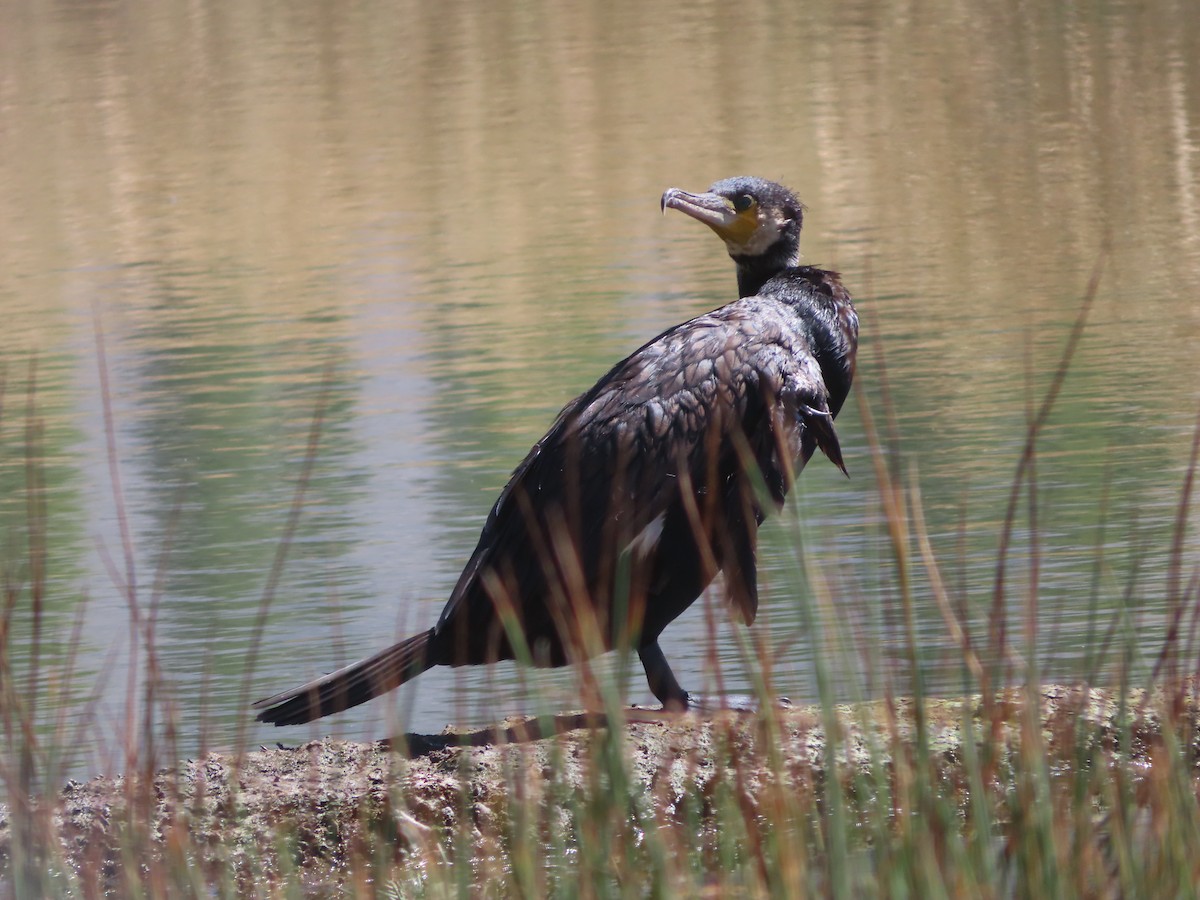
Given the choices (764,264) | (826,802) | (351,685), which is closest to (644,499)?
(351,685)

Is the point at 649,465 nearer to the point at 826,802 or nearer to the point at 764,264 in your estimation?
the point at 764,264

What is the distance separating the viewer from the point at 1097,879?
307cm

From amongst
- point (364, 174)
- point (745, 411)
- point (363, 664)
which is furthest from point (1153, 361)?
point (364, 174)

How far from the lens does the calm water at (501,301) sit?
620cm

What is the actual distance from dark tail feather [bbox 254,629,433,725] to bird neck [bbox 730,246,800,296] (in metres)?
1.61

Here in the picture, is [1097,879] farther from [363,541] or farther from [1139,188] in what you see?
[1139,188]

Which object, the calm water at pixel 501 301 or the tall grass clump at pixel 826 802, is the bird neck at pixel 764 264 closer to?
the calm water at pixel 501 301

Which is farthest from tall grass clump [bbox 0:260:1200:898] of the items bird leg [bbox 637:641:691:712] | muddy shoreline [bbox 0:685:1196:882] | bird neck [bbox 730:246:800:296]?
bird neck [bbox 730:246:800:296]

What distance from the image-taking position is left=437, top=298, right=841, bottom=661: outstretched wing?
15.6 feet

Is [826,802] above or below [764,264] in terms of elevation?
below

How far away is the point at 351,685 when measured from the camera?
4.64 meters

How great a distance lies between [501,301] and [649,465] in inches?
341

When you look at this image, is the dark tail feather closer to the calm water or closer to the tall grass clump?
the calm water

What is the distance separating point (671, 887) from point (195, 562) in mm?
5023
